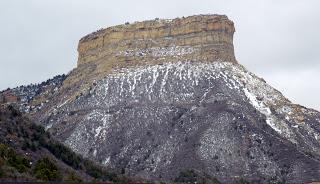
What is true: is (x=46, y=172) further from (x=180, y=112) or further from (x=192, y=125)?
(x=180, y=112)

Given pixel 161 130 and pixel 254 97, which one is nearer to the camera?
pixel 161 130

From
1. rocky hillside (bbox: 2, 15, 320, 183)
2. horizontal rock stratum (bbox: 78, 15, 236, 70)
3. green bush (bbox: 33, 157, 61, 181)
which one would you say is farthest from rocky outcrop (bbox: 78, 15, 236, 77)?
green bush (bbox: 33, 157, 61, 181)

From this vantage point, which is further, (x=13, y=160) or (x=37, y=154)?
(x=37, y=154)

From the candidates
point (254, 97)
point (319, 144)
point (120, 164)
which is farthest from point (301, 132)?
point (120, 164)

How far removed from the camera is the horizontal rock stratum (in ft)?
423

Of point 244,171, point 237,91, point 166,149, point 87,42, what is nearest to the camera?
point 244,171

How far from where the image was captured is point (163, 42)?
440ft

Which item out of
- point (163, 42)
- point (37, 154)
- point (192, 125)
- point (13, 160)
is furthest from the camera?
point (163, 42)

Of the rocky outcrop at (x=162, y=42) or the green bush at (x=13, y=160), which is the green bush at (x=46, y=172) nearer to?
the green bush at (x=13, y=160)

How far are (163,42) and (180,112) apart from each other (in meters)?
30.0

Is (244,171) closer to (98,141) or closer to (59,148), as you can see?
(98,141)

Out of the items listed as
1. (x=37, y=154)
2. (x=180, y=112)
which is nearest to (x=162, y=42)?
(x=180, y=112)

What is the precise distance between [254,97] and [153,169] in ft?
91.8

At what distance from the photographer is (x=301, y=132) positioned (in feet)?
344
